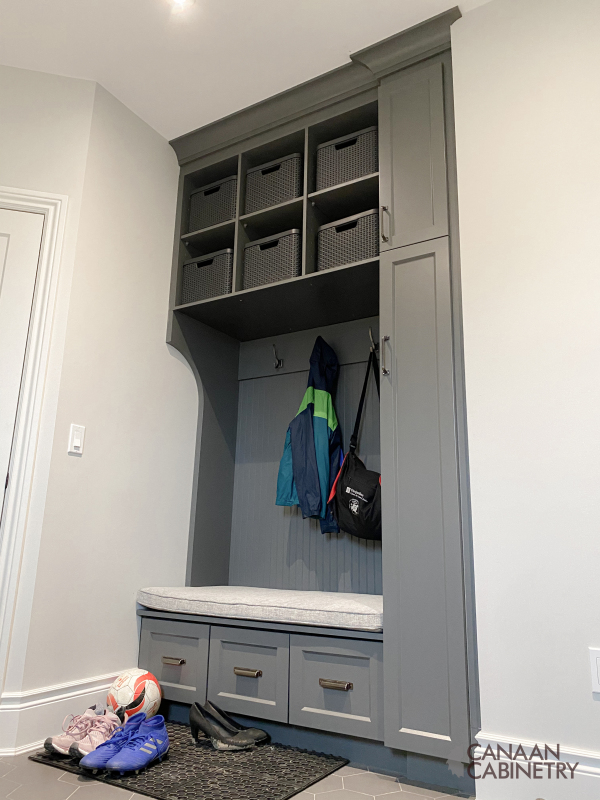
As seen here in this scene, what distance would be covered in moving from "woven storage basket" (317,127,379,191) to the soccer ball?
7.31ft

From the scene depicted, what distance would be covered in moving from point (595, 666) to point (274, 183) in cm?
234

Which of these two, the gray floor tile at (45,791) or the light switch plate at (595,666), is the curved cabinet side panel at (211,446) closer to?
the gray floor tile at (45,791)

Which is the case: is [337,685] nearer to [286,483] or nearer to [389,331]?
[286,483]

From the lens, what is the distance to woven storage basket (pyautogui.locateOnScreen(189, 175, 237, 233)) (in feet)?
9.55

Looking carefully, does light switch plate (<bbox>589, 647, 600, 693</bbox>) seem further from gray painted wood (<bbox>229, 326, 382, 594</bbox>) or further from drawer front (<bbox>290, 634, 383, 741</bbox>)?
gray painted wood (<bbox>229, 326, 382, 594</bbox>)

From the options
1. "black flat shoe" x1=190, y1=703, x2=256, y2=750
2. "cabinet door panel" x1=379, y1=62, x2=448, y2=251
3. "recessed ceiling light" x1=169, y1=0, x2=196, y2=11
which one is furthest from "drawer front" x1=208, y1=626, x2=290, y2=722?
"recessed ceiling light" x1=169, y1=0, x2=196, y2=11

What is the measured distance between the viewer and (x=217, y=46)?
7.95 ft

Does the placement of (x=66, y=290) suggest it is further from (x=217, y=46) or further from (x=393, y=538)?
(x=393, y=538)

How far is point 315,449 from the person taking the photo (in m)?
2.77

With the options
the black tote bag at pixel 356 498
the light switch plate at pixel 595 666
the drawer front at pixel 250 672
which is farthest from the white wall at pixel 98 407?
the light switch plate at pixel 595 666

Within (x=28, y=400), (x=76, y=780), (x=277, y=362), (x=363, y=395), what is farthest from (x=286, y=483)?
(x=76, y=780)

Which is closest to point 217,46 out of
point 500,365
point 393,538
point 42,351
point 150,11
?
point 150,11

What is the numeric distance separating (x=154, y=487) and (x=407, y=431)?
128cm

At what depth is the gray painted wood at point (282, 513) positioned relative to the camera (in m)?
2.75
